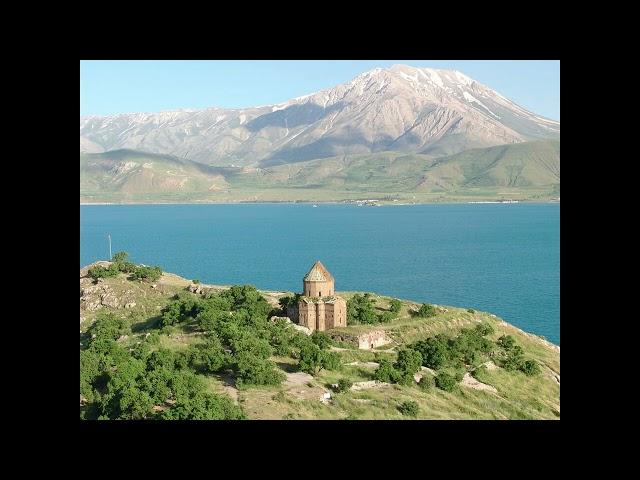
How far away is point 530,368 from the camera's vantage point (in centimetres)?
4822

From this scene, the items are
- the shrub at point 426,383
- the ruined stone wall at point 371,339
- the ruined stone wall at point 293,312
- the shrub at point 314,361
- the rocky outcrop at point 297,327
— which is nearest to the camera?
the shrub at point 314,361

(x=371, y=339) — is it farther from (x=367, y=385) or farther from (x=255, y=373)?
(x=255, y=373)

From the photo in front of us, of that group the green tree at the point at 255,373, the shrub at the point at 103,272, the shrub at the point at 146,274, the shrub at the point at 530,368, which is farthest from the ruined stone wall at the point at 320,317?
the shrub at the point at 103,272

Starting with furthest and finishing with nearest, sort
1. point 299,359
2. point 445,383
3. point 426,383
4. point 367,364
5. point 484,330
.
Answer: point 484,330 < point 367,364 < point 299,359 < point 445,383 < point 426,383

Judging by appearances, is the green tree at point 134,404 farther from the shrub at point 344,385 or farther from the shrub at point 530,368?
the shrub at point 530,368

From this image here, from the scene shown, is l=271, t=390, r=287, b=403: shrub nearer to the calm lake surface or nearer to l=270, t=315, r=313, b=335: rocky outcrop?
l=270, t=315, r=313, b=335: rocky outcrop

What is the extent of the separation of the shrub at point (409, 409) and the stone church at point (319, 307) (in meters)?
15.0

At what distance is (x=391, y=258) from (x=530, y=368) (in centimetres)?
Result: 8382

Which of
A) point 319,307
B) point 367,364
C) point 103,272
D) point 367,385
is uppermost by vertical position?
point 103,272

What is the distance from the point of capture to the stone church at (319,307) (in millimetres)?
49031

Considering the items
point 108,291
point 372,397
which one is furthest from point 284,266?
point 372,397

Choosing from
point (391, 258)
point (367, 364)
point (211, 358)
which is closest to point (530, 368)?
point (367, 364)
